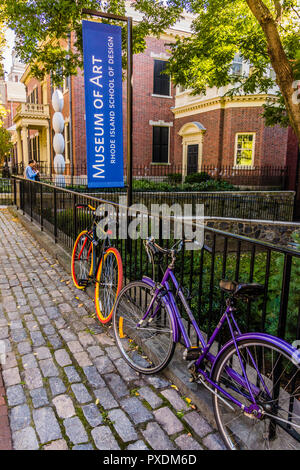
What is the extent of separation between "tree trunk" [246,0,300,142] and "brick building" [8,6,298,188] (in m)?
11.4

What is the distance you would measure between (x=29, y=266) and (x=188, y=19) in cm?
2276

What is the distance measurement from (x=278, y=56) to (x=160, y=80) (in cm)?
1786

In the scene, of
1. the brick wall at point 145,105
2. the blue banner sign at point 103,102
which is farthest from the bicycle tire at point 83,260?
the brick wall at point 145,105

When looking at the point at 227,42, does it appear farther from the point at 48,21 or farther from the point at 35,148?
the point at 35,148

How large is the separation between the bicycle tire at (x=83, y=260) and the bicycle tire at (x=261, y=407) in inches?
111

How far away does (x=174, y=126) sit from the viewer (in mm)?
23156

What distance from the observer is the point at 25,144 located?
22.3 m

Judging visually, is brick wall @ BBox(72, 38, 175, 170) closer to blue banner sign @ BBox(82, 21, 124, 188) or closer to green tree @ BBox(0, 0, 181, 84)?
green tree @ BBox(0, 0, 181, 84)

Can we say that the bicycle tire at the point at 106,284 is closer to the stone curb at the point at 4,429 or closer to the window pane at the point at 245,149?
the stone curb at the point at 4,429

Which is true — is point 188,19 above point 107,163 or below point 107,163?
above

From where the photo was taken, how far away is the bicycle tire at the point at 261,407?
6.70 feet

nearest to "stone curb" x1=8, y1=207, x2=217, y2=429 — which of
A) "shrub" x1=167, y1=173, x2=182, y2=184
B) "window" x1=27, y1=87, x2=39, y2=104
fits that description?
"shrub" x1=167, y1=173, x2=182, y2=184
